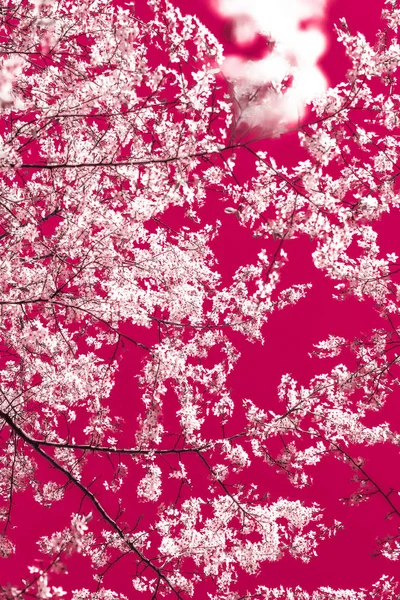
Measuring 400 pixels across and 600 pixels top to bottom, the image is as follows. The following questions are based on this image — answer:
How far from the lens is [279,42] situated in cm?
386

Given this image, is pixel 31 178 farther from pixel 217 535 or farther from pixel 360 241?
pixel 217 535

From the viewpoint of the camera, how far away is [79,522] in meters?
2.78

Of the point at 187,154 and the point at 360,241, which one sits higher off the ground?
the point at 360,241

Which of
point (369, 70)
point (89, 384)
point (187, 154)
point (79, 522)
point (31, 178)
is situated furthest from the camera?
point (31, 178)

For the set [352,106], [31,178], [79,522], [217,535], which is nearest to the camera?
[79,522]

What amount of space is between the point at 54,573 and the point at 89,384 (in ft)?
12.7

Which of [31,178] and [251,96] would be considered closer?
[251,96]

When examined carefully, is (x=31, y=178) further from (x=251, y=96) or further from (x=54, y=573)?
(x=54, y=573)

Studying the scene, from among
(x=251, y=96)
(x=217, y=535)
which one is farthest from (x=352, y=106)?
(x=217, y=535)

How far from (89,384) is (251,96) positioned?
13.7 ft

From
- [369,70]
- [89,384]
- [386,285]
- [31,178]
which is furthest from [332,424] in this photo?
[31,178]

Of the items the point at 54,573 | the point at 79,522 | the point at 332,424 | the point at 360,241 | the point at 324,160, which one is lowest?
the point at 54,573

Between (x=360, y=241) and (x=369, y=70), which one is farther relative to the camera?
(x=360, y=241)

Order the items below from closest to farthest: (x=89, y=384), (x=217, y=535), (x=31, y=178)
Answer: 1. (x=89, y=384)
2. (x=217, y=535)
3. (x=31, y=178)
